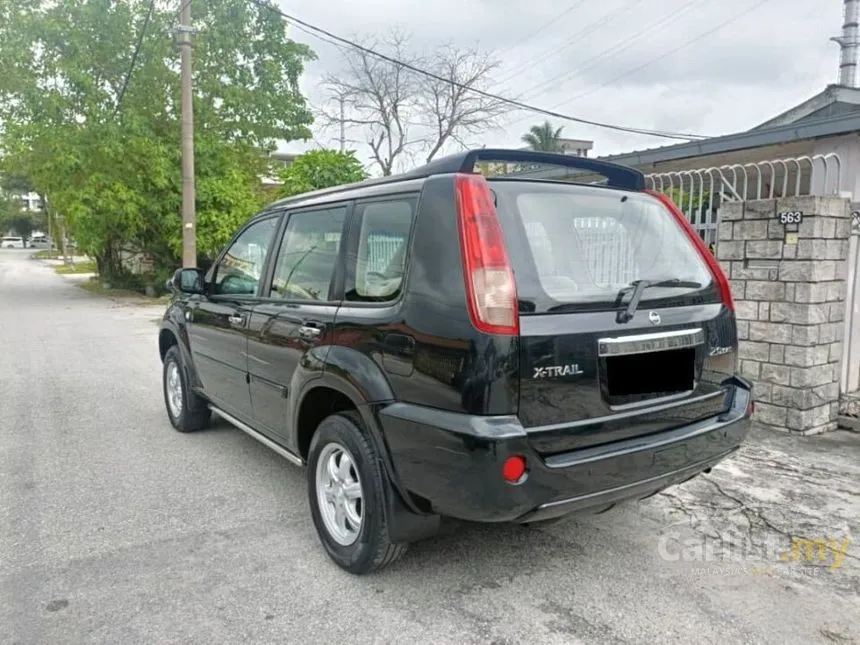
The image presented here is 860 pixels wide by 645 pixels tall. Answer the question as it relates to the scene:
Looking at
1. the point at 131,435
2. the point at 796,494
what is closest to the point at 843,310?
the point at 796,494

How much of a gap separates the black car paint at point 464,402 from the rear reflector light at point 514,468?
3 cm

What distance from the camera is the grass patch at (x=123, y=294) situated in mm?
19237

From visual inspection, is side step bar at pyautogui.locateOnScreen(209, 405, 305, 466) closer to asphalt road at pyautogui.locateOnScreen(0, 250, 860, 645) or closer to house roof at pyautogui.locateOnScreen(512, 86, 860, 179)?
asphalt road at pyautogui.locateOnScreen(0, 250, 860, 645)

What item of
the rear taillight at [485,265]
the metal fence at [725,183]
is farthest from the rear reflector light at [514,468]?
the metal fence at [725,183]

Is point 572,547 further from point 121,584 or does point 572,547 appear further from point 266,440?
point 121,584

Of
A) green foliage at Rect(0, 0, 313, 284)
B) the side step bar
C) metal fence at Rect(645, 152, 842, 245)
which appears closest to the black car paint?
the side step bar

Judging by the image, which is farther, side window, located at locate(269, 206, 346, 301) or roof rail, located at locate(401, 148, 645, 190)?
side window, located at locate(269, 206, 346, 301)

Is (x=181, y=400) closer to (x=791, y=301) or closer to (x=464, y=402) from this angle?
(x=464, y=402)

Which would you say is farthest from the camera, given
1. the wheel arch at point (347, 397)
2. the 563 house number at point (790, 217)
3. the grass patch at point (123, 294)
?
the grass patch at point (123, 294)

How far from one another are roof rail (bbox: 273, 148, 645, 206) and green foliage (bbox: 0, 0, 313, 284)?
16.2 meters

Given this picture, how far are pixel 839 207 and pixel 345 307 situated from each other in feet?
13.7

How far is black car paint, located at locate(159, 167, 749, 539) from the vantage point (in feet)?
7.66

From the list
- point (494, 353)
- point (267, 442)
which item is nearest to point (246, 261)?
point (267, 442)

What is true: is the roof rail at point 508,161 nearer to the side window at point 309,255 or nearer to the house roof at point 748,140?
the side window at point 309,255
